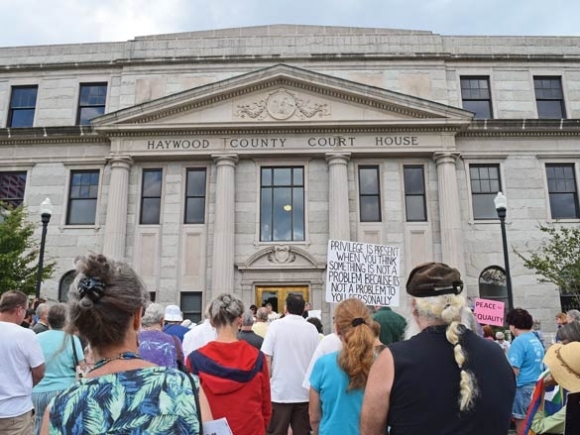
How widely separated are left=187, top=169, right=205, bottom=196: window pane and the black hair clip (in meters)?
20.0

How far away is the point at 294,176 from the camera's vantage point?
21.9 metres

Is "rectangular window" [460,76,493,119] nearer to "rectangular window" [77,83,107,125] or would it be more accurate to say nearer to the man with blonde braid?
"rectangular window" [77,83,107,125]

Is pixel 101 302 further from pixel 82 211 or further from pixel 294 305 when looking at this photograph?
pixel 82 211

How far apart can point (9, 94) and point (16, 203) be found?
6.03 m

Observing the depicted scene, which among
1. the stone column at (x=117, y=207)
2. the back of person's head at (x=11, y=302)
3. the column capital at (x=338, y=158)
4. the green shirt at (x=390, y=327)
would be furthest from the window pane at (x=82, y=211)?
Answer: the green shirt at (x=390, y=327)

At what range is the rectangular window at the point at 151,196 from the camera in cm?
2155

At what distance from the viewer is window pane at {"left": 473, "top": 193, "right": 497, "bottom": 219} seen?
70.5 ft

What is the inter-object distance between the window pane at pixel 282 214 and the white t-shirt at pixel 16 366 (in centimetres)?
1613

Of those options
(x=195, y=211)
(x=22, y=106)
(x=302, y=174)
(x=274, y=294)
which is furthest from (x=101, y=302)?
(x=22, y=106)

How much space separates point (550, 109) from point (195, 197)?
17517mm

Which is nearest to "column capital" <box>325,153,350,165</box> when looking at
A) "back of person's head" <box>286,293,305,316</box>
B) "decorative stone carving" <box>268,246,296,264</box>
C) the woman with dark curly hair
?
"decorative stone carving" <box>268,246,296,264</box>

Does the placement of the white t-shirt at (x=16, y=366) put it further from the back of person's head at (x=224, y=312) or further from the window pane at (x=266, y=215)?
the window pane at (x=266, y=215)

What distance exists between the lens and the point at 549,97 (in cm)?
2367

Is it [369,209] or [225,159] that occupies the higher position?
[225,159]
